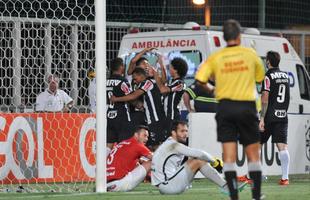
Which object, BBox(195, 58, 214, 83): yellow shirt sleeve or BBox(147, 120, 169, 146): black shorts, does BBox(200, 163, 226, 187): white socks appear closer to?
BBox(195, 58, 214, 83): yellow shirt sleeve

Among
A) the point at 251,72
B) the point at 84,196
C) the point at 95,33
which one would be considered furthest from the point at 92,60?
the point at 251,72

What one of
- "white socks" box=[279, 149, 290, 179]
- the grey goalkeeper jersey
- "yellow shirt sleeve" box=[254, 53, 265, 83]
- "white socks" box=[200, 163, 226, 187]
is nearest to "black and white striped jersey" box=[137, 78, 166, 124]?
"white socks" box=[279, 149, 290, 179]

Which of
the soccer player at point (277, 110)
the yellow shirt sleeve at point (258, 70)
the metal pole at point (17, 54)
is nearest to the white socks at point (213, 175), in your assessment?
the yellow shirt sleeve at point (258, 70)

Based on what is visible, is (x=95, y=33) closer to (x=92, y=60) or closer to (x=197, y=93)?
(x=92, y=60)

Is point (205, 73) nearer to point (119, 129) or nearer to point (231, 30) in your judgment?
point (231, 30)

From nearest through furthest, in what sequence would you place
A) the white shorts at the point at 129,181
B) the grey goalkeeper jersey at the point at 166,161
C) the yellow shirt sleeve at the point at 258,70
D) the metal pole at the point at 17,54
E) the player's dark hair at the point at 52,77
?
the yellow shirt sleeve at the point at 258,70, the grey goalkeeper jersey at the point at 166,161, the white shorts at the point at 129,181, the metal pole at the point at 17,54, the player's dark hair at the point at 52,77

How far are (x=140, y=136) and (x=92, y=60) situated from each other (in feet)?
4.43

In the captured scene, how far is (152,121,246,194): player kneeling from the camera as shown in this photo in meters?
12.8

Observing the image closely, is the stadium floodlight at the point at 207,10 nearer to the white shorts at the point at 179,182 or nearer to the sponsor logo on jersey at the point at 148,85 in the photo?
the sponsor logo on jersey at the point at 148,85

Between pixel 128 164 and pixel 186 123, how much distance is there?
3.00ft

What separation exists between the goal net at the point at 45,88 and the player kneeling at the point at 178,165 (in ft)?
5.89

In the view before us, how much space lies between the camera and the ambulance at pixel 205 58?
1745cm

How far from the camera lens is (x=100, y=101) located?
546 inches

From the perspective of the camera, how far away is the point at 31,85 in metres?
16.2
